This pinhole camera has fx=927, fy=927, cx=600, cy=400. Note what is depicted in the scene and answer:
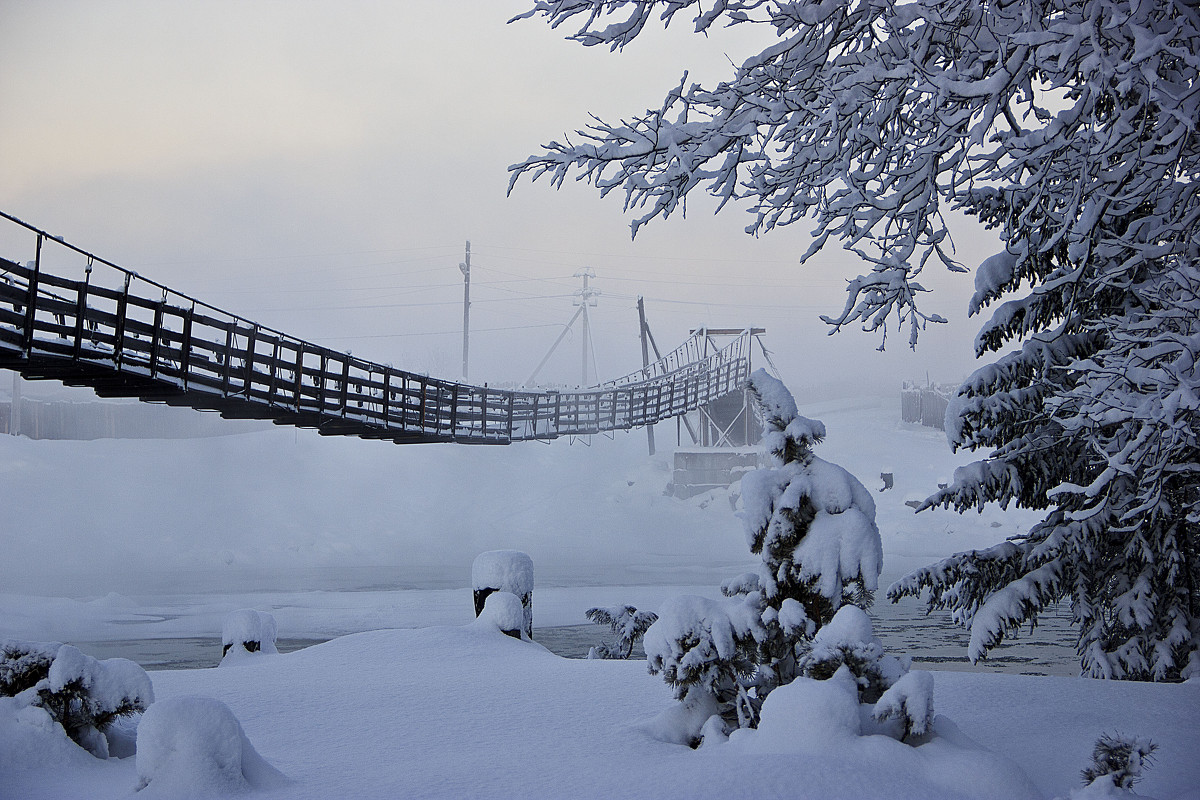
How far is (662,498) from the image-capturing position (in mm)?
37250

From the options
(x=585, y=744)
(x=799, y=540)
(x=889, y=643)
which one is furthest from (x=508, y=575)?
(x=889, y=643)

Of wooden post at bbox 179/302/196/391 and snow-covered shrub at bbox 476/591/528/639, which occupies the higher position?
wooden post at bbox 179/302/196/391

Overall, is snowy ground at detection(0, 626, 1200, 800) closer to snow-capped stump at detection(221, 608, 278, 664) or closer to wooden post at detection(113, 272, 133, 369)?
snow-capped stump at detection(221, 608, 278, 664)

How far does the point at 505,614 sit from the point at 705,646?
15.7ft

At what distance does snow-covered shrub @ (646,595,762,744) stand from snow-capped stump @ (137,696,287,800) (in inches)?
75.6

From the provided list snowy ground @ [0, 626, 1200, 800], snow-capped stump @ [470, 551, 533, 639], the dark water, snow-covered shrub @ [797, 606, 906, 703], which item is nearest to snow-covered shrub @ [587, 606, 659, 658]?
snow-capped stump @ [470, 551, 533, 639]

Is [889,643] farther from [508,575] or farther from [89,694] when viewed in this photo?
[89,694]

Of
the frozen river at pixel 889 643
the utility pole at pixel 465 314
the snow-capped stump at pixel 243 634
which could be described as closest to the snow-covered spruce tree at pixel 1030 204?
the frozen river at pixel 889 643

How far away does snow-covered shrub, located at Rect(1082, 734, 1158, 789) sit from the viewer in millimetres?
3736

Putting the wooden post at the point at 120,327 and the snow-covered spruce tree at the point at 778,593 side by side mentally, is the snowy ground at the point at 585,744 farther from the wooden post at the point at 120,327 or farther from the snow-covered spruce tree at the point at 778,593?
the wooden post at the point at 120,327

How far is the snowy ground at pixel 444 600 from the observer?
13.5ft

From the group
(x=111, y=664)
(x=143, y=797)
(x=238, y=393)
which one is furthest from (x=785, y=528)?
(x=238, y=393)

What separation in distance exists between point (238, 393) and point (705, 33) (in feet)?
29.5

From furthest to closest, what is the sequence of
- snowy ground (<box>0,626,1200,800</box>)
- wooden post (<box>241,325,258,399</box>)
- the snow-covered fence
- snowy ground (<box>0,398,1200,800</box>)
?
the snow-covered fence, wooden post (<box>241,325,258,399</box>), snowy ground (<box>0,398,1200,800</box>), snowy ground (<box>0,626,1200,800</box>)
